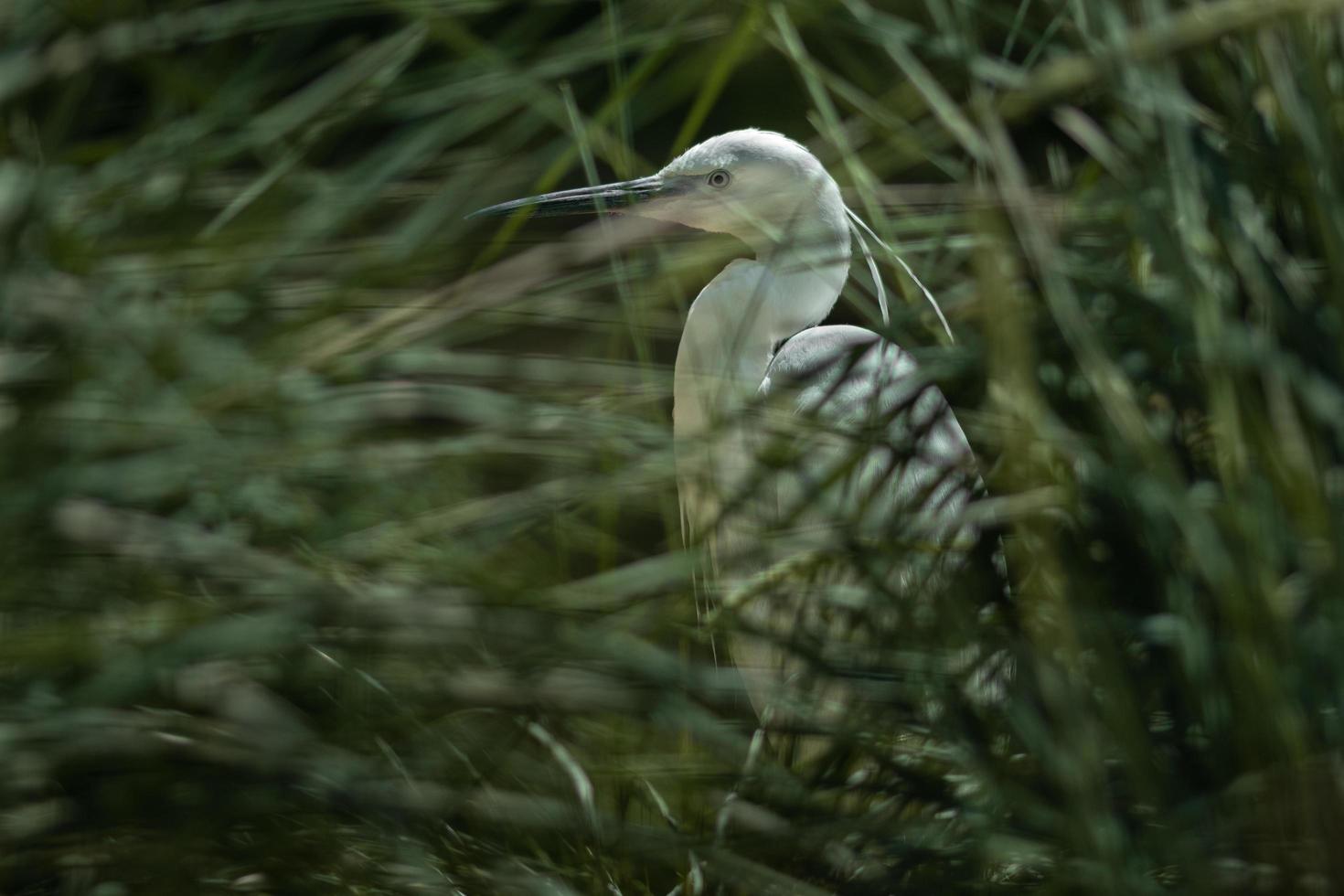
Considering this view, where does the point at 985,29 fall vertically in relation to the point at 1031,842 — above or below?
above

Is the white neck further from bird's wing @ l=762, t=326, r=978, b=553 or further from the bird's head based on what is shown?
bird's wing @ l=762, t=326, r=978, b=553

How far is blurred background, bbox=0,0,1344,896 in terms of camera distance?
0.82 ft

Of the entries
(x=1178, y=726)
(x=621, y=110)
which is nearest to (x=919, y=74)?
(x=621, y=110)

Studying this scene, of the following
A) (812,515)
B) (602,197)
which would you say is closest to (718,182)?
(602,197)

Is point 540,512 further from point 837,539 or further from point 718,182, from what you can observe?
point 718,182

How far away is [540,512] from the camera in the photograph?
0.30 metres

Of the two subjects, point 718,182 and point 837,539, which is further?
point 718,182

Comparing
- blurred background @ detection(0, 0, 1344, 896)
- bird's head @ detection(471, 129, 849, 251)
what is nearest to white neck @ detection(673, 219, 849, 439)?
bird's head @ detection(471, 129, 849, 251)

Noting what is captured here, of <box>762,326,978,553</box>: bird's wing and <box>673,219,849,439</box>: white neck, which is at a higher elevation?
<box>762,326,978,553</box>: bird's wing

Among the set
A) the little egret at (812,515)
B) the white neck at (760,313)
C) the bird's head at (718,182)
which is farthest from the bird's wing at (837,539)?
the bird's head at (718,182)

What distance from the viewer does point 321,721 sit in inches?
10.8

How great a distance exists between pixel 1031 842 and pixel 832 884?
0.04 m

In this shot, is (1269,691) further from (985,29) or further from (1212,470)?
(985,29)

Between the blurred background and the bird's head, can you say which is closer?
the blurred background
